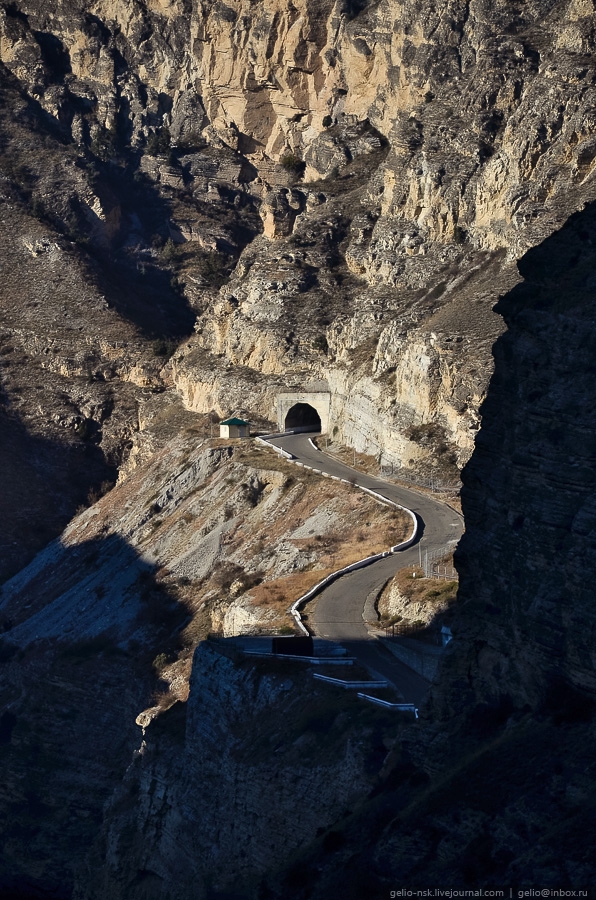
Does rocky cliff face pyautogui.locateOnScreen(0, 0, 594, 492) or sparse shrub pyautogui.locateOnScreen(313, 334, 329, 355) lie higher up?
rocky cliff face pyautogui.locateOnScreen(0, 0, 594, 492)

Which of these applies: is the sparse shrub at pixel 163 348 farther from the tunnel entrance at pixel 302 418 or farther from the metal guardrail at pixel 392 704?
the metal guardrail at pixel 392 704

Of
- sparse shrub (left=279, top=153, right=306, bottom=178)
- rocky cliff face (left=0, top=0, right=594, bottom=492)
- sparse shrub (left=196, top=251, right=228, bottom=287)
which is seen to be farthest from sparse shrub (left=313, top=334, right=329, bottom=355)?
sparse shrub (left=196, top=251, right=228, bottom=287)

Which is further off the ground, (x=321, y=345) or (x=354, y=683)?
(x=354, y=683)

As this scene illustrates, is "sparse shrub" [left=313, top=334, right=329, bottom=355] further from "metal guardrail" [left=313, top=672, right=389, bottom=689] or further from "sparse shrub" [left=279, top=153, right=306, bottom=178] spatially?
"metal guardrail" [left=313, top=672, right=389, bottom=689]

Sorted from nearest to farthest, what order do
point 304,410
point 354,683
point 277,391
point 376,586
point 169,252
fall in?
point 354,683
point 376,586
point 304,410
point 277,391
point 169,252

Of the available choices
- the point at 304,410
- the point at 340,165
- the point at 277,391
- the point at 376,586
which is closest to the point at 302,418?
the point at 304,410

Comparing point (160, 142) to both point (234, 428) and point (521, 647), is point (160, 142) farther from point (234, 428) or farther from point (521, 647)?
point (521, 647)
